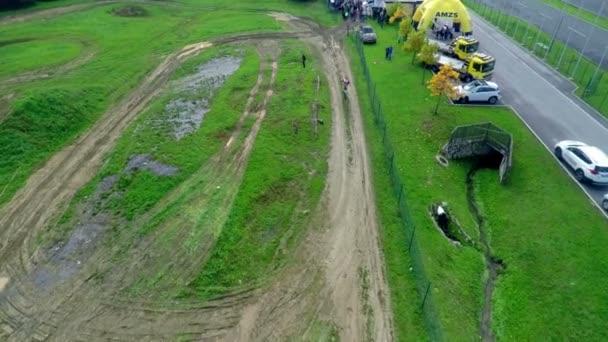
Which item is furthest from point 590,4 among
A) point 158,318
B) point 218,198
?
point 158,318

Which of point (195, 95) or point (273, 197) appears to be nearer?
point (273, 197)

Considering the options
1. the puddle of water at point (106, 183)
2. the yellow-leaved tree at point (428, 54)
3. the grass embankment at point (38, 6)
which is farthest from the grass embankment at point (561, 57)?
the grass embankment at point (38, 6)

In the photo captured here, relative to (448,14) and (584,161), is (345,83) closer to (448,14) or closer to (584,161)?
(448,14)

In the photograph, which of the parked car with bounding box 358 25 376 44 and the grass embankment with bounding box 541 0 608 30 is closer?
the parked car with bounding box 358 25 376 44

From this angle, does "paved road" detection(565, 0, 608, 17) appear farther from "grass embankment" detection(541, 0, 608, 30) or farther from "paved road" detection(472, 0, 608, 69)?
"paved road" detection(472, 0, 608, 69)

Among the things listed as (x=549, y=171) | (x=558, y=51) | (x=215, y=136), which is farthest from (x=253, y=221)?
(x=558, y=51)

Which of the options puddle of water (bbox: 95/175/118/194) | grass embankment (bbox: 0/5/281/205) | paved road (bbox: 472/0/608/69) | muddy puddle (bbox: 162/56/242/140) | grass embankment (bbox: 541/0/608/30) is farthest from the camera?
Result: grass embankment (bbox: 541/0/608/30)

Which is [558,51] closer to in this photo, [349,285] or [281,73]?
[281,73]

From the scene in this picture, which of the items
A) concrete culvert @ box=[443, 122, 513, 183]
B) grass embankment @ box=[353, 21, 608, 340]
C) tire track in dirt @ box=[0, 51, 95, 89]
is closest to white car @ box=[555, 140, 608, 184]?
grass embankment @ box=[353, 21, 608, 340]
